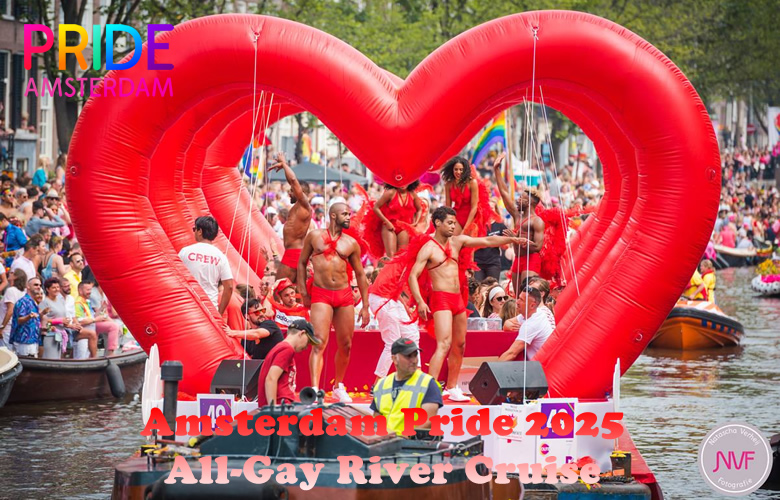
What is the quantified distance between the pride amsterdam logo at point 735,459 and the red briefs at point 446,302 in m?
2.40

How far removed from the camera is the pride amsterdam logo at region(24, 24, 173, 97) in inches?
494

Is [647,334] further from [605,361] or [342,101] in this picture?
[342,101]

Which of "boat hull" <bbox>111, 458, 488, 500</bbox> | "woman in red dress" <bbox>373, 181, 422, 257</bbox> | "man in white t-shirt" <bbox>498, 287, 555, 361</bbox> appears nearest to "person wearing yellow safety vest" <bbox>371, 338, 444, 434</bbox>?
"boat hull" <bbox>111, 458, 488, 500</bbox>

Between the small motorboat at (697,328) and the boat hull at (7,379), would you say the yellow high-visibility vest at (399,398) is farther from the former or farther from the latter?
the small motorboat at (697,328)

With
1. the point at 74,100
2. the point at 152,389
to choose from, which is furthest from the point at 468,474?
the point at 74,100

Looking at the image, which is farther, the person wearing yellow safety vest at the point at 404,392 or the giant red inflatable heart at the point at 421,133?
the giant red inflatable heart at the point at 421,133

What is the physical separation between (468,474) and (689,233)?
3987 mm

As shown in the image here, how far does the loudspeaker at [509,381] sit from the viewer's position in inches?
454

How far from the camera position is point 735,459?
12438mm

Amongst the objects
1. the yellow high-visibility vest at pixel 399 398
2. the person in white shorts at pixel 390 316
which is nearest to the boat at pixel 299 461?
the yellow high-visibility vest at pixel 399 398

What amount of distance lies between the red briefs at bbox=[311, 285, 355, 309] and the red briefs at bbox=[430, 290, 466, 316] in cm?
80

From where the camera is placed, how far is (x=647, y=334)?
496 inches

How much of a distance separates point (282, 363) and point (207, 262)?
3263 millimetres

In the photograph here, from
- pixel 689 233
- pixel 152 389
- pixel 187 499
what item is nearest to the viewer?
pixel 187 499
